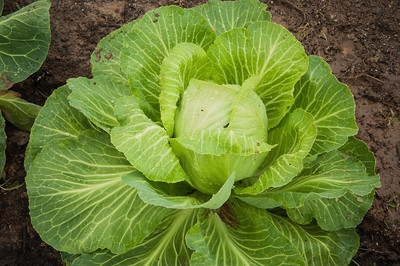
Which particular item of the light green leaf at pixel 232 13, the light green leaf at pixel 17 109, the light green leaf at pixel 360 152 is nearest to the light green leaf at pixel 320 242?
the light green leaf at pixel 360 152

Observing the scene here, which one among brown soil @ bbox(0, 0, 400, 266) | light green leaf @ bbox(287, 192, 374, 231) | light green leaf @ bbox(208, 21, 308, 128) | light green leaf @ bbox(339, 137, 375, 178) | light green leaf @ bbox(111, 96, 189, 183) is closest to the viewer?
light green leaf @ bbox(111, 96, 189, 183)

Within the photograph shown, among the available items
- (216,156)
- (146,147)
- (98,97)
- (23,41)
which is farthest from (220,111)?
(23,41)

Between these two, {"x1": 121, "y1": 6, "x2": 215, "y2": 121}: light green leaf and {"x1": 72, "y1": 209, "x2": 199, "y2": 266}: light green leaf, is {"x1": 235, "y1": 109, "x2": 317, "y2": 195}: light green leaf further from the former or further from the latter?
{"x1": 121, "y1": 6, "x2": 215, "y2": 121}: light green leaf

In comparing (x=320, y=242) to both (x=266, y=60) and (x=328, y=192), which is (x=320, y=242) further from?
(x=266, y=60)

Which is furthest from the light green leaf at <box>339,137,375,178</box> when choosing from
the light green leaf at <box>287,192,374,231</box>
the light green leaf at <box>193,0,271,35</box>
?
the light green leaf at <box>193,0,271,35</box>

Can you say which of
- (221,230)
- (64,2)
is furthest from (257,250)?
(64,2)

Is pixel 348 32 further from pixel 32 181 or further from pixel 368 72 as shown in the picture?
pixel 32 181

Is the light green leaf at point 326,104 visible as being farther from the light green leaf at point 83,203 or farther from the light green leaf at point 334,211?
the light green leaf at point 83,203
